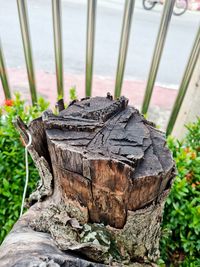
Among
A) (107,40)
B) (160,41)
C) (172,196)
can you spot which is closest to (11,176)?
(172,196)

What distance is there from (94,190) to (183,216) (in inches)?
29.0

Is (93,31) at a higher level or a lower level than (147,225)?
higher

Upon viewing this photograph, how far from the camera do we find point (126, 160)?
0.67 metres

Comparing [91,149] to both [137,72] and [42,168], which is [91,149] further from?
[137,72]

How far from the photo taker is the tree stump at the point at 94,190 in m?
0.68

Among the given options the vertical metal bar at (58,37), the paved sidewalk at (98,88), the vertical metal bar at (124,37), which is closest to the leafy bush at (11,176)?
the vertical metal bar at (58,37)

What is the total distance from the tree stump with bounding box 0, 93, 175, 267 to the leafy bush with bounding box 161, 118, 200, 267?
0.47 meters

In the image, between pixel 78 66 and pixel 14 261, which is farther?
pixel 78 66

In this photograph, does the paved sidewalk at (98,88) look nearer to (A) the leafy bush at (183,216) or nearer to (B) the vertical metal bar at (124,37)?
(B) the vertical metal bar at (124,37)

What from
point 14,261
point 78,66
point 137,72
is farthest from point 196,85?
point 78,66

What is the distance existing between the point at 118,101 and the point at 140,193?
295mm

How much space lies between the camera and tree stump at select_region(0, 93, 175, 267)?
0.68 meters

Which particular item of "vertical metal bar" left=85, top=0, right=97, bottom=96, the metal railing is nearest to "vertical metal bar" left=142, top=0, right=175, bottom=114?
the metal railing

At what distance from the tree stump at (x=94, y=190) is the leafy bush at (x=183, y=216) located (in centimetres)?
47
